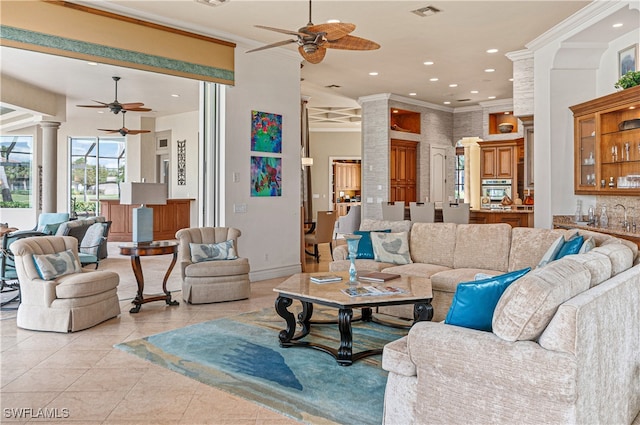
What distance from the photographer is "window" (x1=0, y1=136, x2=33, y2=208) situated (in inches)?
531

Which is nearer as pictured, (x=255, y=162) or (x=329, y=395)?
(x=329, y=395)

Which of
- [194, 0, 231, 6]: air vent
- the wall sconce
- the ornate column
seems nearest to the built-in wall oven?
[194, 0, 231, 6]: air vent

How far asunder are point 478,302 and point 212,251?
12.6 feet

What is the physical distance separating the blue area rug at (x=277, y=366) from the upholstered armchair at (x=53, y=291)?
0.71m

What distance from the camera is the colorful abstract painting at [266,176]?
6.98m

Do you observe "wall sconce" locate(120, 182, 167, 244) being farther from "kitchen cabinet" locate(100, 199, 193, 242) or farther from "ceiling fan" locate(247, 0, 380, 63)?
"kitchen cabinet" locate(100, 199, 193, 242)

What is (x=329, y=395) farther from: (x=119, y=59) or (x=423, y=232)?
(x=119, y=59)

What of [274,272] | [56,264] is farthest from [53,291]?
[274,272]

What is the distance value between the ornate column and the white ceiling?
2.65ft

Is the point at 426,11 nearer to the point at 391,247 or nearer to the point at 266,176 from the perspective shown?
the point at 391,247

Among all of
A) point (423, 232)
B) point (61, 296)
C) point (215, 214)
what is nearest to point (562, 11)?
point (423, 232)

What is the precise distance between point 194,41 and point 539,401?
5.67 m

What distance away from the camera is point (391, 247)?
5.54 m

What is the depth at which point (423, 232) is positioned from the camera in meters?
5.68
